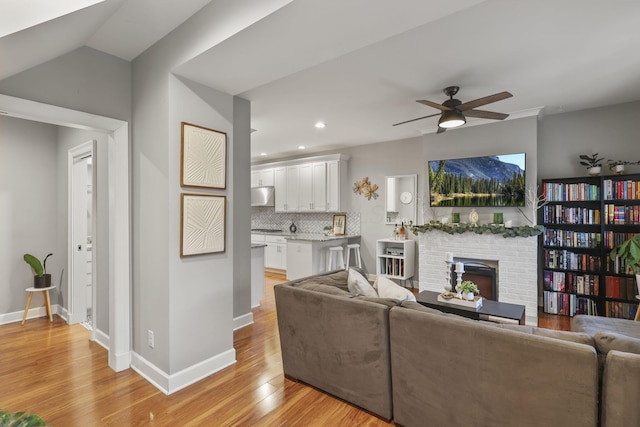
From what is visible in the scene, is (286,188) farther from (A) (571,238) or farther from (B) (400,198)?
(A) (571,238)

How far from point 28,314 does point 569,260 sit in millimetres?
6816

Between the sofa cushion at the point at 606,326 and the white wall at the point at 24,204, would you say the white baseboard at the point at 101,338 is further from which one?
the sofa cushion at the point at 606,326

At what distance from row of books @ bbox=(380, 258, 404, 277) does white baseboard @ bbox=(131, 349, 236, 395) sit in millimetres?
3408

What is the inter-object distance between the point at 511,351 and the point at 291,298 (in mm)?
1427

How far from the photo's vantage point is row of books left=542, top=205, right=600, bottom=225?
382 cm

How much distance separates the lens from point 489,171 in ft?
13.9

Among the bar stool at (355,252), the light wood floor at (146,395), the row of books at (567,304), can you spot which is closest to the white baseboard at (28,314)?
the light wood floor at (146,395)

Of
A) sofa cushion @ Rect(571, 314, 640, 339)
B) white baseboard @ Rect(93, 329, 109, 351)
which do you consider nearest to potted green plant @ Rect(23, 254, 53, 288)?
white baseboard @ Rect(93, 329, 109, 351)

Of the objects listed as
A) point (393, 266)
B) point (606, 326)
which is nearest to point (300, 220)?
point (393, 266)

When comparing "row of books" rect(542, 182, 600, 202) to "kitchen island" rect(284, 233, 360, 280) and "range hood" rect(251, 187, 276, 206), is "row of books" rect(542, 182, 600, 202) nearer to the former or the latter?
"kitchen island" rect(284, 233, 360, 280)

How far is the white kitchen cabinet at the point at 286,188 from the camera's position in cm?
680

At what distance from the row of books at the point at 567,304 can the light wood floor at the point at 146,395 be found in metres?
3.41

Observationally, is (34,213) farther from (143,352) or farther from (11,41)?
(11,41)

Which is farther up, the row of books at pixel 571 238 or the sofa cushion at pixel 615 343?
the row of books at pixel 571 238
